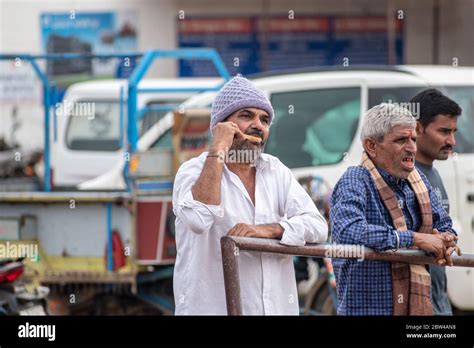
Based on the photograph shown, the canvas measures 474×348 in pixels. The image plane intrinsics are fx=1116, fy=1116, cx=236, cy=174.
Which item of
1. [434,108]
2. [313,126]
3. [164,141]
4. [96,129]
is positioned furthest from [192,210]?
[96,129]

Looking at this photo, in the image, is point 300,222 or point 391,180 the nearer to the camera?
point 300,222

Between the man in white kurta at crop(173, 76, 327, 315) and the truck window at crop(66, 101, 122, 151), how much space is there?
7677mm

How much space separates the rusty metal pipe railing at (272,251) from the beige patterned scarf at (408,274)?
8 cm

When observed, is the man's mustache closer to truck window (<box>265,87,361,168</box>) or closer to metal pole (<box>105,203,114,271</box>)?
metal pole (<box>105,203,114,271</box>)

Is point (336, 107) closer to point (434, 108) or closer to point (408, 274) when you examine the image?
point (434, 108)

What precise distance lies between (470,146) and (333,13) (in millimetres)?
10383

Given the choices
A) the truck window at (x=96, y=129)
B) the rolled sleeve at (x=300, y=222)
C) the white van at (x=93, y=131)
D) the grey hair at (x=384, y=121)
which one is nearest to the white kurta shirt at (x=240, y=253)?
the rolled sleeve at (x=300, y=222)

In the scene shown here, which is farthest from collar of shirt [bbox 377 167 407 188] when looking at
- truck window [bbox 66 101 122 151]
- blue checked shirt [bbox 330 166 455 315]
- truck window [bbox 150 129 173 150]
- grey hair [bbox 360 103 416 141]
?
truck window [bbox 66 101 122 151]

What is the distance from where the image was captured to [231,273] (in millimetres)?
3428

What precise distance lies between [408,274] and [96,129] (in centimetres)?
811

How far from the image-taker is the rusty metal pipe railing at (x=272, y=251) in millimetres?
3422

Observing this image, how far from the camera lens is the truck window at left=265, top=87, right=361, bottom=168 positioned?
288 inches
